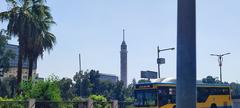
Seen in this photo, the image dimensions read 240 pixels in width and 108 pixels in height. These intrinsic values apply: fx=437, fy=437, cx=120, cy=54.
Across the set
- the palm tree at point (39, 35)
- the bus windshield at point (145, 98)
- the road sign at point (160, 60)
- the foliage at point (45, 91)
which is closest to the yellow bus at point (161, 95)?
the bus windshield at point (145, 98)

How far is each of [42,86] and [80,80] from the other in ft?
268

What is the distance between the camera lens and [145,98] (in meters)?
34.2

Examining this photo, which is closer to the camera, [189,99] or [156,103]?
[189,99]

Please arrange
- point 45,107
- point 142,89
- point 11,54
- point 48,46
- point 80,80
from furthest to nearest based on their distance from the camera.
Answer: point 80,80, point 11,54, point 48,46, point 142,89, point 45,107

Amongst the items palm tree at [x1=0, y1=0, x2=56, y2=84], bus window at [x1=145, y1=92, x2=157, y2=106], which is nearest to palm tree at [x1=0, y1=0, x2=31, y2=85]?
palm tree at [x1=0, y1=0, x2=56, y2=84]

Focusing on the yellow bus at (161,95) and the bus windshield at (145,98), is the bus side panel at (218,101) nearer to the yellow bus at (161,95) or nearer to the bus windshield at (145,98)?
the yellow bus at (161,95)

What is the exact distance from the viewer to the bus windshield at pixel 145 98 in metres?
33.5

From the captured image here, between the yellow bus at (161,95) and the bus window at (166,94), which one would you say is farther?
the bus window at (166,94)

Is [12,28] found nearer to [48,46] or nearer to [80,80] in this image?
[48,46]

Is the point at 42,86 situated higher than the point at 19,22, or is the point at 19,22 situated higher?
the point at 19,22

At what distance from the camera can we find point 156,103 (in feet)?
109

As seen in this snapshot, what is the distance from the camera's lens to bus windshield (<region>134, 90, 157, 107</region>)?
33.5 m


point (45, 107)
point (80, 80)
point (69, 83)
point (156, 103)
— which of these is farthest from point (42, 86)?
point (80, 80)

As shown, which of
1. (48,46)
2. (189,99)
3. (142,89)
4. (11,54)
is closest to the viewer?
(189,99)
